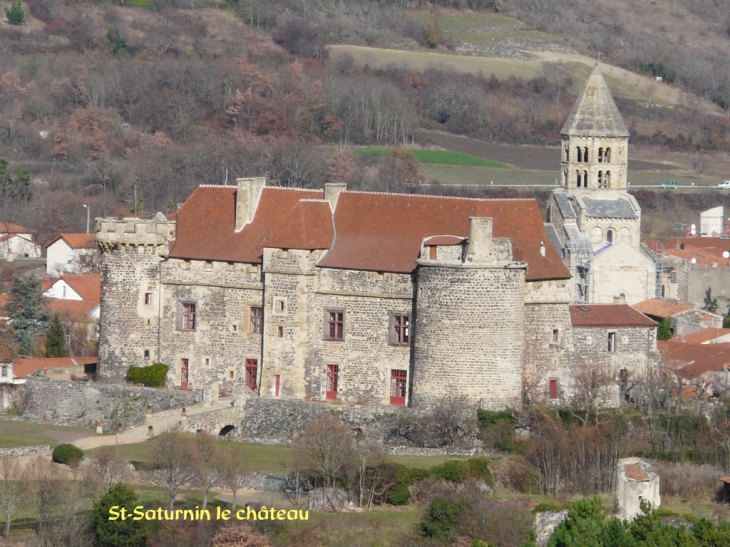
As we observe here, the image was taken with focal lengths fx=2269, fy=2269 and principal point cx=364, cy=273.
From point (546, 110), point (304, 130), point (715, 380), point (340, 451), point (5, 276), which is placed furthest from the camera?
point (546, 110)

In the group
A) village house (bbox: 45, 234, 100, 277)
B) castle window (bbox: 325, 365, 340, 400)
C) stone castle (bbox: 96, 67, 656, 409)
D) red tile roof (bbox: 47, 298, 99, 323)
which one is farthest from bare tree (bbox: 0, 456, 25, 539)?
village house (bbox: 45, 234, 100, 277)

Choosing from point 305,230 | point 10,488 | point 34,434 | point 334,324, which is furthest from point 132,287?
point 10,488

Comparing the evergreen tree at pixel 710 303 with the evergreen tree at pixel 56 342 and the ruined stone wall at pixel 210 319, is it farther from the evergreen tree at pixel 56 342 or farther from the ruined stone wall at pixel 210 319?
the ruined stone wall at pixel 210 319

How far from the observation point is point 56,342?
74.3 meters

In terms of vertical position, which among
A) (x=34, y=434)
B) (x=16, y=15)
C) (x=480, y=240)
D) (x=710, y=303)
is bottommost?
(x=34, y=434)

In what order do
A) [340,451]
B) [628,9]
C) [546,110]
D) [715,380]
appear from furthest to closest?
1. [628,9]
2. [546,110]
3. [715,380]
4. [340,451]

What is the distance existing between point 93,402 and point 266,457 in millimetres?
7420

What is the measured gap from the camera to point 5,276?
94688 millimetres

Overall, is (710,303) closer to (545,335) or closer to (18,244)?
(545,335)

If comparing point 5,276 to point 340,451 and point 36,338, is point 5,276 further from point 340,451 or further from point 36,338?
point 340,451

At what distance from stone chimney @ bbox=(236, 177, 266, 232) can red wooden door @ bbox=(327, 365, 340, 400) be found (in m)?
4.98

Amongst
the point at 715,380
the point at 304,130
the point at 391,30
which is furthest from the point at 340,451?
the point at 391,30

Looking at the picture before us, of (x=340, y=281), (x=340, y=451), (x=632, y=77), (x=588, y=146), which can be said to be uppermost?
(x=632, y=77)

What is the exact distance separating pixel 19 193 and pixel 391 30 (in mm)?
53748
